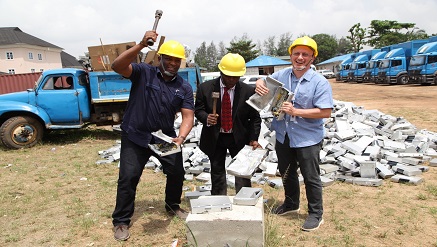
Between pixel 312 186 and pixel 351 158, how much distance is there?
111 inches

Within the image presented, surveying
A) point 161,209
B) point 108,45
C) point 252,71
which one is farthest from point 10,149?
point 252,71

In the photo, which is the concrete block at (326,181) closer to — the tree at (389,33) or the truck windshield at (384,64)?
the truck windshield at (384,64)

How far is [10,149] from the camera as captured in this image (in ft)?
29.0

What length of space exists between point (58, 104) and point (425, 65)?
22736mm

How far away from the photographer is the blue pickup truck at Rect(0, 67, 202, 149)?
881 centimetres

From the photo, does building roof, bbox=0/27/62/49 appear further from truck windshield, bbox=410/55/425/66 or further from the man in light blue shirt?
the man in light blue shirt

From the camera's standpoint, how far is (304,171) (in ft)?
11.6

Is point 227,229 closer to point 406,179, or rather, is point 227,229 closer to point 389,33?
point 406,179

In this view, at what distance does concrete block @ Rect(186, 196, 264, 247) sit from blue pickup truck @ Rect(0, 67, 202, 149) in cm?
691

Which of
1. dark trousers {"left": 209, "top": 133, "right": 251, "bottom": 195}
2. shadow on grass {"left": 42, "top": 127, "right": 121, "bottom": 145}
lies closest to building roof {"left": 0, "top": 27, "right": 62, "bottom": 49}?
shadow on grass {"left": 42, "top": 127, "right": 121, "bottom": 145}

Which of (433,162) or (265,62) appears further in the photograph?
(265,62)

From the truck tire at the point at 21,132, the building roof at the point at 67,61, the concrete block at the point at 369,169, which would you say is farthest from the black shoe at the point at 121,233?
the building roof at the point at 67,61

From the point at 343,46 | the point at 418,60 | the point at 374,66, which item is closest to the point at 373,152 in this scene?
the point at 418,60

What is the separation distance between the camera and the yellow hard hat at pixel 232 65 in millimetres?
3442
